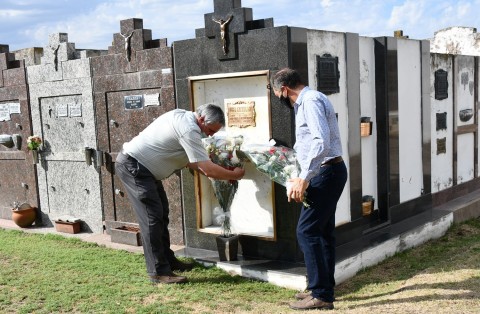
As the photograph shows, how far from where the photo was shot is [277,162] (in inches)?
202

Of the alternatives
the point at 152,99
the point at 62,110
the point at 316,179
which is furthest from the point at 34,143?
the point at 316,179

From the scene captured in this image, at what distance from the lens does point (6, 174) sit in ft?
30.0

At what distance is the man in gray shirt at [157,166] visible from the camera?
16.7ft

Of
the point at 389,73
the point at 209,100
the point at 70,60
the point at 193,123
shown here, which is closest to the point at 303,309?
the point at 193,123

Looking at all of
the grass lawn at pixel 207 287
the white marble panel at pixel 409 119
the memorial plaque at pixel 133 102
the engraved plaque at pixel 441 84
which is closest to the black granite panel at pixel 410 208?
the white marble panel at pixel 409 119

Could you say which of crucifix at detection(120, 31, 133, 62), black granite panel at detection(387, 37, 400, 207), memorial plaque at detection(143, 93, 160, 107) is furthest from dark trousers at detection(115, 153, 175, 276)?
black granite panel at detection(387, 37, 400, 207)

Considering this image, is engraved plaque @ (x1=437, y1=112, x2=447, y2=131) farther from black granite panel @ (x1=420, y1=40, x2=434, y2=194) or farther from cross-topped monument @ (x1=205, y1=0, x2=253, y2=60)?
cross-topped monument @ (x1=205, y1=0, x2=253, y2=60)

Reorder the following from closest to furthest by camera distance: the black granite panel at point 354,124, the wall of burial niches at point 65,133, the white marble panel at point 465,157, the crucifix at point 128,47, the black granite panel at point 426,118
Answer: the black granite panel at point 354,124
the crucifix at point 128,47
the black granite panel at point 426,118
the wall of burial niches at point 65,133
the white marble panel at point 465,157

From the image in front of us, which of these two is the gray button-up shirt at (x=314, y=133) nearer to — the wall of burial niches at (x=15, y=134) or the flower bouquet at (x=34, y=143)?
the flower bouquet at (x=34, y=143)

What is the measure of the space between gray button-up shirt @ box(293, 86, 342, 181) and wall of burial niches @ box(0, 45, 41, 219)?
216 inches

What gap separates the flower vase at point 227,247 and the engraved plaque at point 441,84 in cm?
398

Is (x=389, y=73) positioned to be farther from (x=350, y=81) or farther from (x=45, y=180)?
(x=45, y=180)

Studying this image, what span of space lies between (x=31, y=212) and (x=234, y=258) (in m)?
4.10

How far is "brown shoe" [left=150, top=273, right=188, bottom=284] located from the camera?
5348 millimetres
